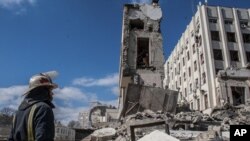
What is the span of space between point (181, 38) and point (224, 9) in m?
7.89

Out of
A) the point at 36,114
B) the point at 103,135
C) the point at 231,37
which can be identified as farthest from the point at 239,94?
the point at 36,114

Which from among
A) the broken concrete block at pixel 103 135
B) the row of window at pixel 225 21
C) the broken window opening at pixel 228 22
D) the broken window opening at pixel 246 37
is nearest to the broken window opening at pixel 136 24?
the broken concrete block at pixel 103 135

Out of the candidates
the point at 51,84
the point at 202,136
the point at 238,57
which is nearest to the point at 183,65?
the point at 238,57

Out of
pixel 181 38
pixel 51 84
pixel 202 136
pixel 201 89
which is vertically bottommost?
pixel 202 136

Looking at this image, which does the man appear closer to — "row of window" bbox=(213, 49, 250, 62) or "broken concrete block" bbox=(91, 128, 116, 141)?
"broken concrete block" bbox=(91, 128, 116, 141)

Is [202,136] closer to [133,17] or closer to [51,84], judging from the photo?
[51,84]

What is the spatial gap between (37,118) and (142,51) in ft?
47.2

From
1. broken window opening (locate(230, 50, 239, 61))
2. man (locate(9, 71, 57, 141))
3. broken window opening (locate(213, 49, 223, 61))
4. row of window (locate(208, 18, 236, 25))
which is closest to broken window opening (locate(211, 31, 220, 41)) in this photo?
row of window (locate(208, 18, 236, 25))

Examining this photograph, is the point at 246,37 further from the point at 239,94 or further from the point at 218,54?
the point at 239,94

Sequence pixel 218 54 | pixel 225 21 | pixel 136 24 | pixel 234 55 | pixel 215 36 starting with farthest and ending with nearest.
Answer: pixel 225 21, pixel 215 36, pixel 234 55, pixel 218 54, pixel 136 24

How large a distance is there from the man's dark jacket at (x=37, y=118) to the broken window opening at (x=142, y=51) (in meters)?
13.1

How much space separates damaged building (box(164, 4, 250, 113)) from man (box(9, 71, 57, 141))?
25.9 metres

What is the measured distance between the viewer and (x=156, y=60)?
15.3 metres

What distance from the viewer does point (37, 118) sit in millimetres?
2371
